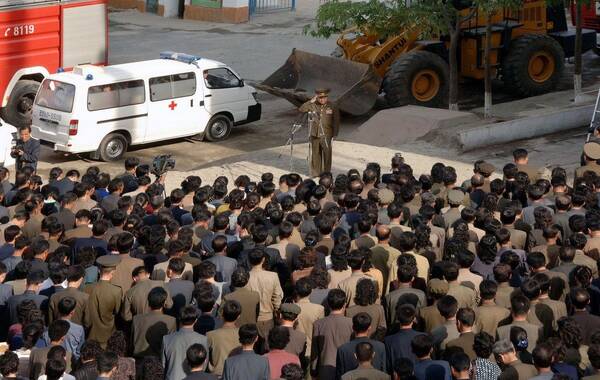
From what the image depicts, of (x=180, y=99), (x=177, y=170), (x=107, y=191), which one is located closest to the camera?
(x=107, y=191)

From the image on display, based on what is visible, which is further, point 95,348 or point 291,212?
point 291,212

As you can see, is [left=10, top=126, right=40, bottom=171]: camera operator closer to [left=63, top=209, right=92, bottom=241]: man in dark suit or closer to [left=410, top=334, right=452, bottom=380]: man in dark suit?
[left=63, top=209, right=92, bottom=241]: man in dark suit

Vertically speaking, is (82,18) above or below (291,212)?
above

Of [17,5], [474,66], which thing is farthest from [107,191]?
[474,66]

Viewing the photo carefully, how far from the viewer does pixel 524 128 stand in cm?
2038

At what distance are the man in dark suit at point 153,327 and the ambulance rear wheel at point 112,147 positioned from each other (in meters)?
10.5

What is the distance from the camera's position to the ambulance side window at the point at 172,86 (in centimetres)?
2052

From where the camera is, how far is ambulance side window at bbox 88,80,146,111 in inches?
777

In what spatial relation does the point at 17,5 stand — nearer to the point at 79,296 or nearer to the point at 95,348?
the point at 79,296

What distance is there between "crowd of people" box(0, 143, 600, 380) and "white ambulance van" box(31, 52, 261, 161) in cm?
600

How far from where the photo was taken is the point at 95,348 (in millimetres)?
8797

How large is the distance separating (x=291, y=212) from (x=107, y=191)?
280 cm

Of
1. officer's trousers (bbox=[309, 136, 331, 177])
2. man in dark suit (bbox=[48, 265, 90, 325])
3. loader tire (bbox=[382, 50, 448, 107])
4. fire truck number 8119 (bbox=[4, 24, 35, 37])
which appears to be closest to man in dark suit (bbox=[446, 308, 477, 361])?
man in dark suit (bbox=[48, 265, 90, 325])

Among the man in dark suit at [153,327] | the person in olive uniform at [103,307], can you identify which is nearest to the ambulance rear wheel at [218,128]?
the person in olive uniform at [103,307]
